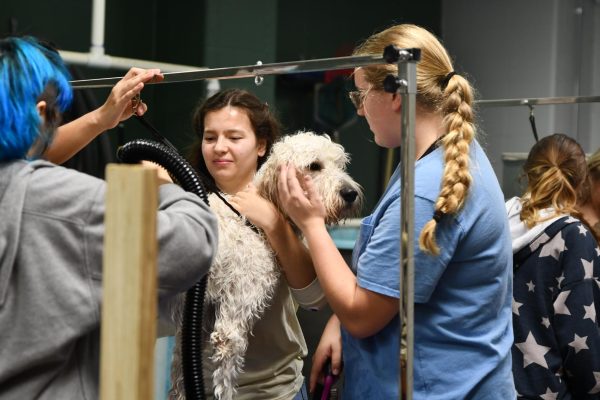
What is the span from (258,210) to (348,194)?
0.99ft

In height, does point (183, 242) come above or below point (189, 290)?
above

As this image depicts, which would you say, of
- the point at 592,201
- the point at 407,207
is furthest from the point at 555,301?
the point at 407,207

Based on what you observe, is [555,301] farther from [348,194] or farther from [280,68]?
[280,68]

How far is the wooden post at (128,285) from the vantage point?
1038 mm

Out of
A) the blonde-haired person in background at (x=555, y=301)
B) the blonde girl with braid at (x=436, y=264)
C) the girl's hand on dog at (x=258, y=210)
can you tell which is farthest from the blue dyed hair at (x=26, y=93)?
the blonde-haired person in background at (x=555, y=301)

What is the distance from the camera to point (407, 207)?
1532 mm

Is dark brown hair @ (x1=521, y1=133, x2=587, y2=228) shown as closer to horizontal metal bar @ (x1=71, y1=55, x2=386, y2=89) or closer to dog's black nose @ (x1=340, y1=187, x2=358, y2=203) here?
dog's black nose @ (x1=340, y1=187, x2=358, y2=203)

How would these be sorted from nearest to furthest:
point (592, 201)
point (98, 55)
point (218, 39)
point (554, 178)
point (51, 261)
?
point (51, 261), point (554, 178), point (592, 201), point (98, 55), point (218, 39)

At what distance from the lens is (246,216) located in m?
2.09

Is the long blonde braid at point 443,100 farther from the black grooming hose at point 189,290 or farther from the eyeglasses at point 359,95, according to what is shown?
the black grooming hose at point 189,290

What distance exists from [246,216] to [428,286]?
611 millimetres

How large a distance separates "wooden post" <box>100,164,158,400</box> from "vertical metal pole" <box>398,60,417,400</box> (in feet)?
2.01

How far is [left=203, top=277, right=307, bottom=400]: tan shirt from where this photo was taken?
2.00m

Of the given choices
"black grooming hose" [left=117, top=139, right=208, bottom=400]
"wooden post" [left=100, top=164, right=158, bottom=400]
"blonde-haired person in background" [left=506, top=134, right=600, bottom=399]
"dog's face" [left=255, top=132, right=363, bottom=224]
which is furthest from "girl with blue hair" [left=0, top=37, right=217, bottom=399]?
"blonde-haired person in background" [left=506, top=134, right=600, bottom=399]
